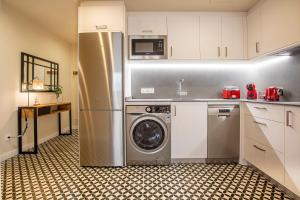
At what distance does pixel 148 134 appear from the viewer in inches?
116

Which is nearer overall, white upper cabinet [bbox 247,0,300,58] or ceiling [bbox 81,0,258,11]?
white upper cabinet [bbox 247,0,300,58]

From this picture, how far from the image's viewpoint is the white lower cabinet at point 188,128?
2.98m

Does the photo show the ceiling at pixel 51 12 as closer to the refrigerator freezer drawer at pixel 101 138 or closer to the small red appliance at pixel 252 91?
the refrigerator freezer drawer at pixel 101 138

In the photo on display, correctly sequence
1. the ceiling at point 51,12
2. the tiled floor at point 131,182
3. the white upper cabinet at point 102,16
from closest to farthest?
the tiled floor at point 131,182 → the white upper cabinet at point 102,16 → the ceiling at point 51,12

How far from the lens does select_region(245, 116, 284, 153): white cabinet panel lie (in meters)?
2.16

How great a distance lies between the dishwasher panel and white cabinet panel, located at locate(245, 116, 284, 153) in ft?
0.54

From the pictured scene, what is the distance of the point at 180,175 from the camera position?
2.60 m

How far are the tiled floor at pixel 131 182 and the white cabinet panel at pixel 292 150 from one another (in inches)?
7.5

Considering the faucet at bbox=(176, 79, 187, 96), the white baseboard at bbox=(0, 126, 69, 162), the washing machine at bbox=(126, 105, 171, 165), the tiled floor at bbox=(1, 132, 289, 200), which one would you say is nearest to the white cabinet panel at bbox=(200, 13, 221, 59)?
the faucet at bbox=(176, 79, 187, 96)

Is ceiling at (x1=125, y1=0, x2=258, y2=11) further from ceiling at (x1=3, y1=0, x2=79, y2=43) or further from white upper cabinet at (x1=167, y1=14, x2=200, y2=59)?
ceiling at (x1=3, y1=0, x2=79, y2=43)

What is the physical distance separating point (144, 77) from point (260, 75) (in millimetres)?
1786

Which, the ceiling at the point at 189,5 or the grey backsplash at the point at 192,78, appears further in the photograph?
the grey backsplash at the point at 192,78

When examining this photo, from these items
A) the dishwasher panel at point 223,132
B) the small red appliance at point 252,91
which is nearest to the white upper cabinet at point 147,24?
the dishwasher panel at point 223,132

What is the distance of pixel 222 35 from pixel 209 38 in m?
0.20
